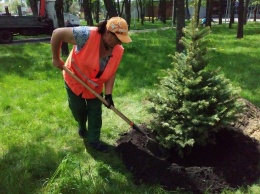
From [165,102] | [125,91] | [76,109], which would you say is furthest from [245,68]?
[76,109]

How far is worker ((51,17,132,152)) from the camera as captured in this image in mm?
3213

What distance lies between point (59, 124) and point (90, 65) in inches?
64.4

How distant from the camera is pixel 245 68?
816 cm

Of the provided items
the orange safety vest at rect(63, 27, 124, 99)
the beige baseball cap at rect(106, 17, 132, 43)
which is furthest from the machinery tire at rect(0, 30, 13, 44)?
the beige baseball cap at rect(106, 17, 132, 43)

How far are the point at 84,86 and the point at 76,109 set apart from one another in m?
0.41

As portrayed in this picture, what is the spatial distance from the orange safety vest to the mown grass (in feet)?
2.64

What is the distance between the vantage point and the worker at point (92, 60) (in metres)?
3.21

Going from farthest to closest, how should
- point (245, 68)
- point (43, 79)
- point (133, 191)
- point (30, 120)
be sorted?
point (245, 68)
point (43, 79)
point (30, 120)
point (133, 191)

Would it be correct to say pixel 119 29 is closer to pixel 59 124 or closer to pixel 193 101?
pixel 193 101

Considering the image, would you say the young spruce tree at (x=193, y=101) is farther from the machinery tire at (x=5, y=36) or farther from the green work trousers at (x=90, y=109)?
the machinery tire at (x=5, y=36)

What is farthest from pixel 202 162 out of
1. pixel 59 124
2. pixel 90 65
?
pixel 59 124

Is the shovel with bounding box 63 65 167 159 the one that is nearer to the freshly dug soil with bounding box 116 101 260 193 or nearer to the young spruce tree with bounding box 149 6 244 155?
the freshly dug soil with bounding box 116 101 260 193

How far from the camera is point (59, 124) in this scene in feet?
15.6

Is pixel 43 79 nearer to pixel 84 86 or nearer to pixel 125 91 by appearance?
pixel 125 91
